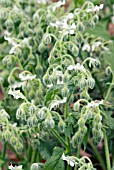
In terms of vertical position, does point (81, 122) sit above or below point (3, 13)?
below

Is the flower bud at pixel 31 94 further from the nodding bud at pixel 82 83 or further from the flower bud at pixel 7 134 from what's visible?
the nodding bud at pixel 82 83

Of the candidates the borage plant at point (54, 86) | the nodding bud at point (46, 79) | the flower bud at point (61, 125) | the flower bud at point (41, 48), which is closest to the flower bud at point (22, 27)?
the borage plant at point (54, 86)

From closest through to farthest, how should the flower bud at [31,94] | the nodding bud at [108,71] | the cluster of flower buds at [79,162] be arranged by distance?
the cluster of flower buds at [79,162]
the flower bud at [31,94]
the nodding bud at [108,71]

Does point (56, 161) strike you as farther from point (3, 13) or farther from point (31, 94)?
point (3, 13)

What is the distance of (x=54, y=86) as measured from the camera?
142 centimetres

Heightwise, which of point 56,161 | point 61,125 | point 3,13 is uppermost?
point 3,13

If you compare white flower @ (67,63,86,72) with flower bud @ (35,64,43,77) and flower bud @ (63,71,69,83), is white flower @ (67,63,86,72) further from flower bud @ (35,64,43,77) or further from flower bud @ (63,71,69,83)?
flower bud @ (35,64,43,77)

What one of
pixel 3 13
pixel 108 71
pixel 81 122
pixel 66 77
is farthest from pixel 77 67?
pixel 3 13

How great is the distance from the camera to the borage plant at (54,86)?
4.69 feet

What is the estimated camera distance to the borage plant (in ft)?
4.69

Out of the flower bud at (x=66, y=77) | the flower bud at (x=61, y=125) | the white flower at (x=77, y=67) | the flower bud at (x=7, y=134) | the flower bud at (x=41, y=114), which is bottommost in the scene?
the flower bud at (x=7, y=134)

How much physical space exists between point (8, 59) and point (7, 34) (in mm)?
243

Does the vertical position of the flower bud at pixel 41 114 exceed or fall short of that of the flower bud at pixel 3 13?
it falls short

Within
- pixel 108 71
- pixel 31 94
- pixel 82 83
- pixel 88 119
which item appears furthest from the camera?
pixel 108 71
